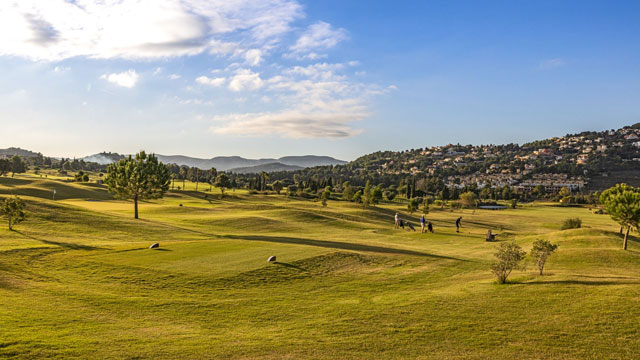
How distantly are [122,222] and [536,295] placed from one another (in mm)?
48564

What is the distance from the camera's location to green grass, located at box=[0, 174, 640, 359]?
14.7 m

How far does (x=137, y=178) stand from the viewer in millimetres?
59500

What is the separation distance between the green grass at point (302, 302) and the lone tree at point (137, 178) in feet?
69.7

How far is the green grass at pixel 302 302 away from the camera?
14.7 m

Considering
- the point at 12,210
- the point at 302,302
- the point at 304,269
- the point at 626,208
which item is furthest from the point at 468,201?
the point at 12,210

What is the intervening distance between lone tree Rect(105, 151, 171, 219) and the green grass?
69.7 feet

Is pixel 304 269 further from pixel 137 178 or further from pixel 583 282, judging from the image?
pixel 137 178

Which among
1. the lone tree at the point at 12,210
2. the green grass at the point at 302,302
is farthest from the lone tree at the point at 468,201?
the lone tree at the point at 12,210

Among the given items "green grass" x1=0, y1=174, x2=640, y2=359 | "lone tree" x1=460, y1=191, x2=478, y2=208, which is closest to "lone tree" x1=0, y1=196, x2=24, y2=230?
"green grass" x1=0, y1=174, x2=640, y2=359

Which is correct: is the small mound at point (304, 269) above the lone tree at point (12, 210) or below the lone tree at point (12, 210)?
below

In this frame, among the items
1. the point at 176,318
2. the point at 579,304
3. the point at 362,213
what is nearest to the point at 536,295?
the point at 579,304

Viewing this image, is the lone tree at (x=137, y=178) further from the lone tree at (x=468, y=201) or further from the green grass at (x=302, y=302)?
the lone tree at (x=468, y=201)

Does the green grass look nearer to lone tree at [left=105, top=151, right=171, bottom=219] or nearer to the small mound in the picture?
the small mound

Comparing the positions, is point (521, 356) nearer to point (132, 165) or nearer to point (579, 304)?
point (579, 304)
